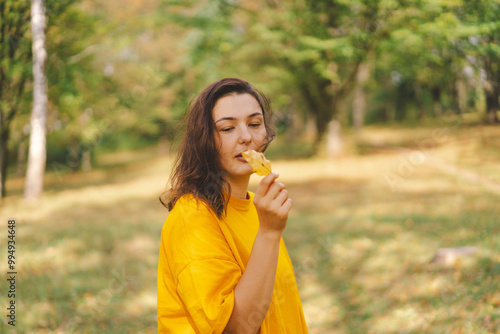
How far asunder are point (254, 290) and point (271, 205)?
316 millimetres

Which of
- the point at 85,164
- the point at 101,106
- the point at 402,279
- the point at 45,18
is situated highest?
the point at 45,18

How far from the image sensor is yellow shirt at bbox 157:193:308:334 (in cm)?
149

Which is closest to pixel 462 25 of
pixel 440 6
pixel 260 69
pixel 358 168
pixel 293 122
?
pixel 440 6

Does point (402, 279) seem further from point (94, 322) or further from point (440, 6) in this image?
point (440, 6)

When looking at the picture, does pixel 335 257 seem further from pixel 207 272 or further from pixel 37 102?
pixel 37 102

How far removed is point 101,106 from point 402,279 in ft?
56.5

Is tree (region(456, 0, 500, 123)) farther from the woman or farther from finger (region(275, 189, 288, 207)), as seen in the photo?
finger (region(275, 189, 288, 207))

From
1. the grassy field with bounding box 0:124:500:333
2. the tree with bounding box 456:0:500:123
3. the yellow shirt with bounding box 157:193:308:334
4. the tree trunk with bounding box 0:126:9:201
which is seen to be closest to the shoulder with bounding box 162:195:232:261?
the yellow shirt with bounding box 157:193:308:334

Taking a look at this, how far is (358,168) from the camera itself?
1817 cm

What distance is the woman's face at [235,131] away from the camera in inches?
70.5

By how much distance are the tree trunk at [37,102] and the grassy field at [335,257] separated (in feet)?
2.80

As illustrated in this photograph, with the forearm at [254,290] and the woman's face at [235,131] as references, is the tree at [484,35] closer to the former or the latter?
the woman's face at [235,131]

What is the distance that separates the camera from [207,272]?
1.50 m

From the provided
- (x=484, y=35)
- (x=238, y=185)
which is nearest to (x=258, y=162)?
(x=238, y=185)
